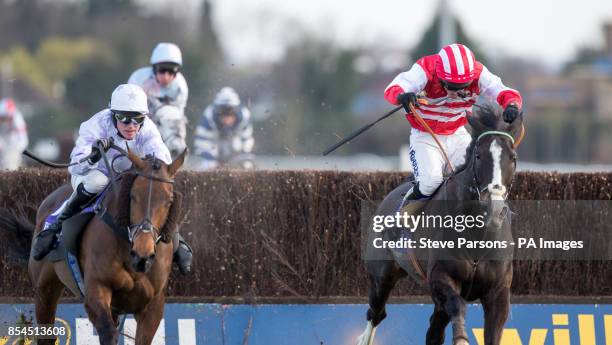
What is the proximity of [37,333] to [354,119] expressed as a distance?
4437 centimetres

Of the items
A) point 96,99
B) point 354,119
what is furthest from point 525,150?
point 96,99

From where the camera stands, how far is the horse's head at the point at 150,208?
6.75 metres

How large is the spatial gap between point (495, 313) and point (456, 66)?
166 cm

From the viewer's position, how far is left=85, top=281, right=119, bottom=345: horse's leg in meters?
7.04

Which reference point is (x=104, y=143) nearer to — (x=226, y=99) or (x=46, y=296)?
(x=46, y=296)

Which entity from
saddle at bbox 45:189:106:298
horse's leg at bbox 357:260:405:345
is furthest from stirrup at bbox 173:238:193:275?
horse's leg at bbox 357:260:405:345

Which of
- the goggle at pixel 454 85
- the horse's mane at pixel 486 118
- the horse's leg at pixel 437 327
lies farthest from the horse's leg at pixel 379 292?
the goggle at pixel 454 85

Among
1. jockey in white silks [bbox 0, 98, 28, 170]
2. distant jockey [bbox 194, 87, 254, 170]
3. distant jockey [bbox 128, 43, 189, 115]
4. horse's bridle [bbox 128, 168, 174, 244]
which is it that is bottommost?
horse's bridle [bbox 128, 168, 174, 244]

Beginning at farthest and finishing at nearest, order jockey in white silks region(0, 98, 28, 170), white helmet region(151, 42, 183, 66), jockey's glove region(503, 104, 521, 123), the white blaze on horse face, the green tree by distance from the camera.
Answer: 1. the green tree
2. jockey in white silks region(0, 98, 28, 170)
3. white helmet region(151, 42, 183, 66)
4. jockey's glove region(503, 104, 521, 123)
5. the white blaze on horse face

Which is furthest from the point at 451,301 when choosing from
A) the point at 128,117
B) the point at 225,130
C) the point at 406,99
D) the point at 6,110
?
the point at 6,110

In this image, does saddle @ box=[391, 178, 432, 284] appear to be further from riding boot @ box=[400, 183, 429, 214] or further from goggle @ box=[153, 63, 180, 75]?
goggle @ box=[153, 63, 180, 75]

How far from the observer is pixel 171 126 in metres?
11.5

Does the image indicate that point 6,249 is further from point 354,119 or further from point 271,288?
point 354,119

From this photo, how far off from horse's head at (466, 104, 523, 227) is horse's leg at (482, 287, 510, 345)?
1.81ft
